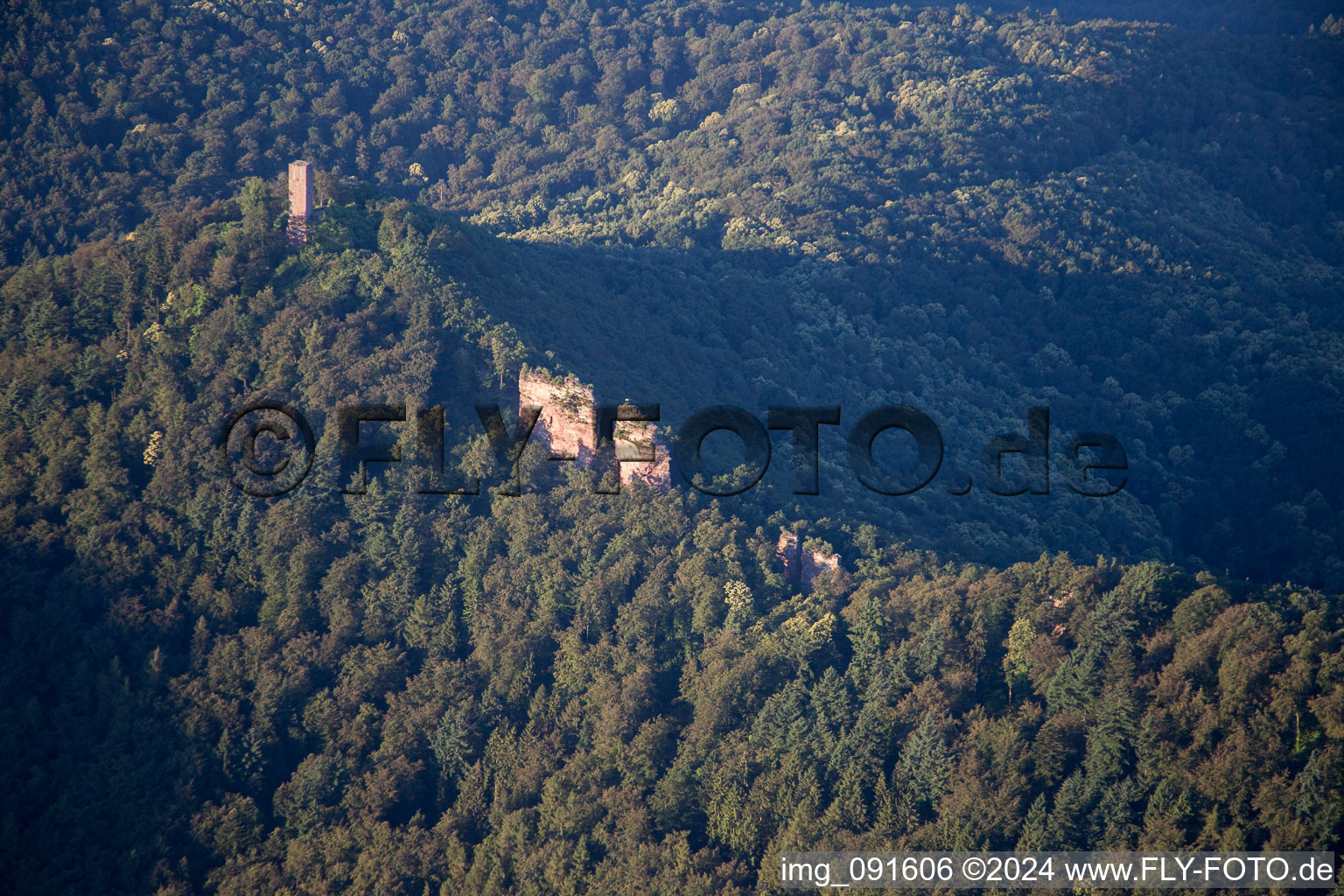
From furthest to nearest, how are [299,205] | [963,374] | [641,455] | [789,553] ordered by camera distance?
[963,374]
[299,205]
[641,455]
[789,553]

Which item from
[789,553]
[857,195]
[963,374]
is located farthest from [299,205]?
[857,195]

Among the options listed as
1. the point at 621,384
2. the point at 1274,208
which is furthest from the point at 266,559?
→ the point at 1274,208

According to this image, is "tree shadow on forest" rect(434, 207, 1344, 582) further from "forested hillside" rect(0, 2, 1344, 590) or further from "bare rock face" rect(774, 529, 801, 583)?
"bare rock face" rect(774, 529, 801, 583)

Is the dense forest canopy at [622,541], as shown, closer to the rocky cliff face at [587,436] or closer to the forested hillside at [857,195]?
the forested hillside at [857,195]

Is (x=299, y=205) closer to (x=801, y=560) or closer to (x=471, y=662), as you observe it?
(x=471, y=662)

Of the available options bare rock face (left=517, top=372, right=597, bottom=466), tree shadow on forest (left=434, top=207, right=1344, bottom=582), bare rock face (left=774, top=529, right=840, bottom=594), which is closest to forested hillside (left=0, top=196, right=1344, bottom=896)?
bare rock face (left=774, top=529, right=840, bottom=594)

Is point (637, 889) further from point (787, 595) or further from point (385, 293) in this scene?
point (385, 293)
